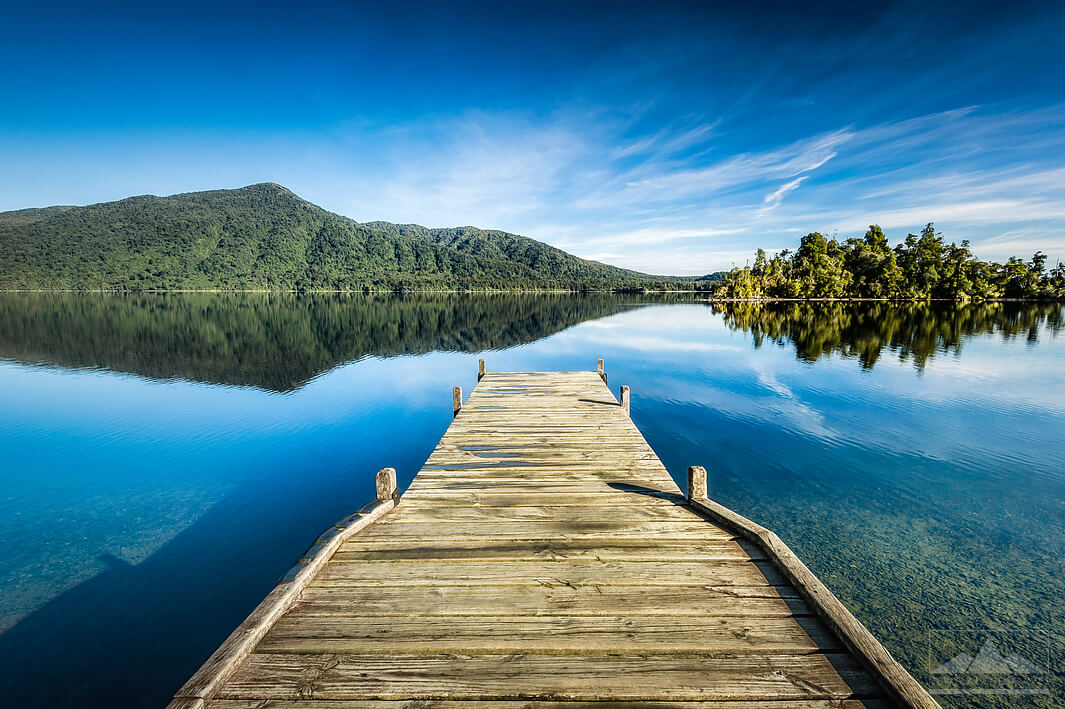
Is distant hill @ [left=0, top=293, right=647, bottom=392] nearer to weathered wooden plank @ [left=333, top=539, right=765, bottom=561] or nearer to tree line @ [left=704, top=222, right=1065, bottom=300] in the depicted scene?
weathered wooden plank @ [left=333, top=539, right=765, bottom=561]

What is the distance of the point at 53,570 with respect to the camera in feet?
24.7

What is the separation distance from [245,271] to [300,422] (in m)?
212

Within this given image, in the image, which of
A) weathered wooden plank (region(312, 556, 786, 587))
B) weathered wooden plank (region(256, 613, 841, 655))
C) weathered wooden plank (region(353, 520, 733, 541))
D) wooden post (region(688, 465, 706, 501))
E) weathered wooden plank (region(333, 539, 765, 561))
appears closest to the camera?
weathered wooden plank (region(256, 613, 841, 655))

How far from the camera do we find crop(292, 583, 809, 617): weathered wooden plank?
3.92m

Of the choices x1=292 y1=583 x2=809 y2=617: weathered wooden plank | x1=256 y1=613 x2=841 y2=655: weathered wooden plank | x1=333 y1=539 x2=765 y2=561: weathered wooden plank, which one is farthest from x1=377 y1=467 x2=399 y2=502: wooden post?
x1=256 y1=613 x2=841 y2=655: weathered wooden plank

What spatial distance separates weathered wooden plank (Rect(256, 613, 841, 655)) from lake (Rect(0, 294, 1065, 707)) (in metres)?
3.60

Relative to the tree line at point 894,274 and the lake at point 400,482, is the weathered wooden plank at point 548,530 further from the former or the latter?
the tree line at point 894,274

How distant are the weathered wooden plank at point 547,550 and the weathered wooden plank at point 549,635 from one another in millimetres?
1003

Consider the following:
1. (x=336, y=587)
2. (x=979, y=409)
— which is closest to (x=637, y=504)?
(x=336, y=587)

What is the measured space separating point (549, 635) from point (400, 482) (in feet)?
29.4

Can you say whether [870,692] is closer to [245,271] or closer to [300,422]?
[300,422]

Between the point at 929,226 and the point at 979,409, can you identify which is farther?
the point at 929,226

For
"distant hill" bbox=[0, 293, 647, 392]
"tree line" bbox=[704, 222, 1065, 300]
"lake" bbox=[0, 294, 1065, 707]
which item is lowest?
"lake" bbox=[0, 294, 1065, 707]

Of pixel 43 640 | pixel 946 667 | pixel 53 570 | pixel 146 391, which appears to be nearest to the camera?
pixel 946 667
